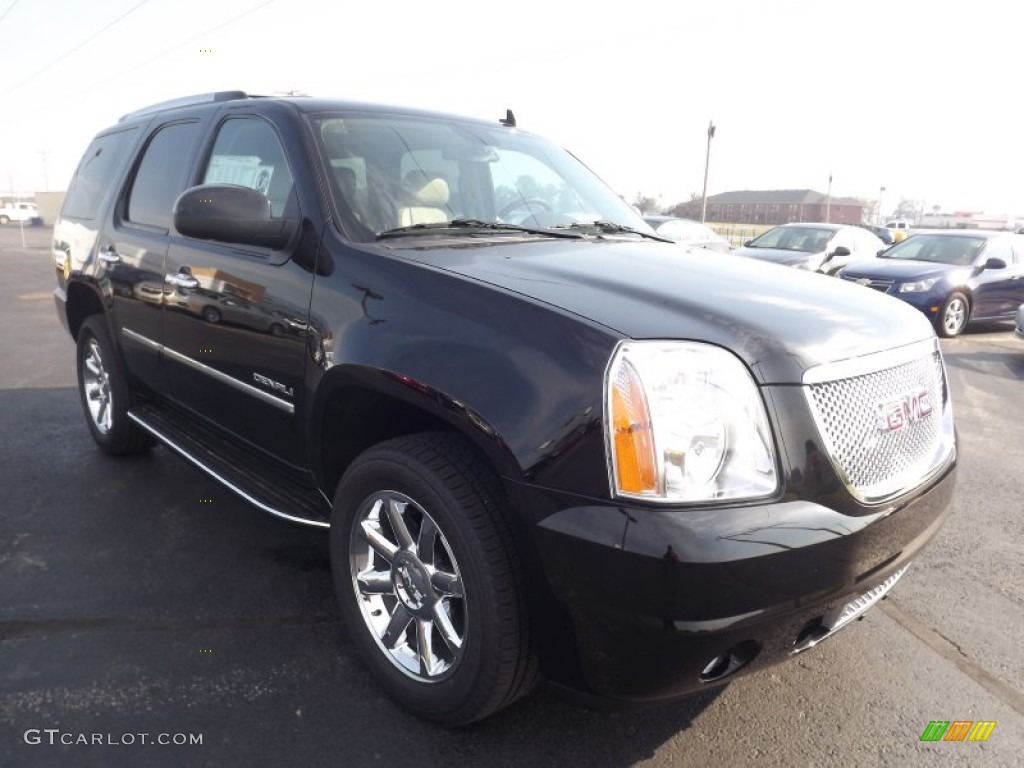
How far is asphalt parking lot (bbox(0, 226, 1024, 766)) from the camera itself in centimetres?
233

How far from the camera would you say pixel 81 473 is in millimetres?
4520

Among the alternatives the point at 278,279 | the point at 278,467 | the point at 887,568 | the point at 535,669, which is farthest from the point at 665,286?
the point at 278,467

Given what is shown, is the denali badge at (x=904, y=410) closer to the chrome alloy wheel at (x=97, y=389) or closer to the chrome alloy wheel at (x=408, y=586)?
the chrome alloy wheel at (x=408, y=586)

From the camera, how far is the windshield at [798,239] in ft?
45.5

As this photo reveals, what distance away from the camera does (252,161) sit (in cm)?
332

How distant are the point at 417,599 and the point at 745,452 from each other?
109 cm

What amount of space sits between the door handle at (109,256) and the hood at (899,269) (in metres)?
10.3

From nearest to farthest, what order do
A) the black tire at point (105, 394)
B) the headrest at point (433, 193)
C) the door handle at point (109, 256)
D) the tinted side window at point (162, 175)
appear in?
the headrest at point (433, 193) → the tinted side window at point (162, 175) → the door handle at point (109, 256) → the black tire at point (105, 394)

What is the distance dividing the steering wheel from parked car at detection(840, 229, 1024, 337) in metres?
8.99

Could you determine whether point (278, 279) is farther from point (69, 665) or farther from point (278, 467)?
point (69, 665)

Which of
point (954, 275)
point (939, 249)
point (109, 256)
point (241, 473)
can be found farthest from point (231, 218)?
point (939, 249)

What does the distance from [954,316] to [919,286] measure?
0.81 metres

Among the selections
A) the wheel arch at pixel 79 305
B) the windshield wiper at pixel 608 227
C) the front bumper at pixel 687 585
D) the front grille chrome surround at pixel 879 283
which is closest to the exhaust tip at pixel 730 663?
the front bumper at pixel 687 585

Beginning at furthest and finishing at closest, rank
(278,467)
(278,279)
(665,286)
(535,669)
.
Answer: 1. (278,467)
2. (278,279)
3. (665,286)
4. (535,669)
